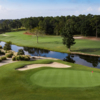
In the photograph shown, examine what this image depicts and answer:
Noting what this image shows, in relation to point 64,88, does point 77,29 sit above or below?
above

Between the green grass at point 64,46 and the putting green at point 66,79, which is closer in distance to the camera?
the putting green at point 66,79

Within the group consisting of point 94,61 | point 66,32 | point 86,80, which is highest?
point 66,32

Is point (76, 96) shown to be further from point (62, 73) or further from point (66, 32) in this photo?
point (66, 32)

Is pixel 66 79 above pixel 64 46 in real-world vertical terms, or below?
above

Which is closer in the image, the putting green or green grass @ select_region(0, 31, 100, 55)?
the putting green

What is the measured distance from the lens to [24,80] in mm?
18047

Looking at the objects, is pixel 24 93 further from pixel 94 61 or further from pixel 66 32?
pixel 66 32

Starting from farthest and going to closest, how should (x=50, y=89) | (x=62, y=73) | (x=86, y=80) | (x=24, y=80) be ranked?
(x=62, y=73)
(x=24, y=80)
(x=86, y=80)
(x=50, y=89)

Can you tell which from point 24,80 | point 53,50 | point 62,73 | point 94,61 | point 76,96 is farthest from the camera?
point 53,50

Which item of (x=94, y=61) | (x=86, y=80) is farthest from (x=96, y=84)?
(x=94, y=61)

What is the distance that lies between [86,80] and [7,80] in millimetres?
10704

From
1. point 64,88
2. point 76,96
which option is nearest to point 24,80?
point 64,88

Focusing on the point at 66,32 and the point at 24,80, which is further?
the point at 66,32

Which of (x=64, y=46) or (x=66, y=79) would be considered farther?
(x=64, y=46)
